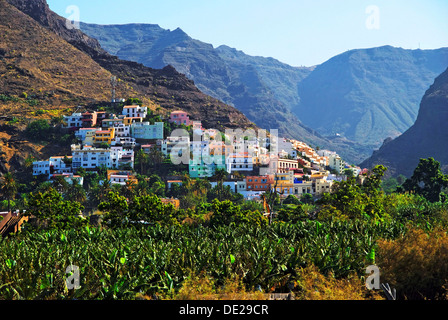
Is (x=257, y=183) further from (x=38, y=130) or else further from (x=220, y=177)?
(x=38, y=130)

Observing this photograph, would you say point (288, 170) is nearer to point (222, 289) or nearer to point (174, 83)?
point (174, 83)

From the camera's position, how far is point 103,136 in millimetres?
83438

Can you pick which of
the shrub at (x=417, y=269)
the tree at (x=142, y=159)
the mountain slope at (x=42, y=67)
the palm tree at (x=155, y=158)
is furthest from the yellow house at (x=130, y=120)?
the shrub at (x=417, y=269)

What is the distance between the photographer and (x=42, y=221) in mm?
38594

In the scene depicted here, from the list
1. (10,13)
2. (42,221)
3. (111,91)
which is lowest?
(42,221)

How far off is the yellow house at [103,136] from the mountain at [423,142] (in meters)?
83.8

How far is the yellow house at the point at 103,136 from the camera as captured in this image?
83.1 meters

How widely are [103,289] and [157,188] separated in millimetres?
54043

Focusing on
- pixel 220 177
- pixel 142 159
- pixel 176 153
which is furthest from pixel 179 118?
pixel 220 177

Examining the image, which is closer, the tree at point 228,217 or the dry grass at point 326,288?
the dry grass at point 326,288

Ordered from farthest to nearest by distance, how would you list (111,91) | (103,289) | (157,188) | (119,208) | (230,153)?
(111,91)
(230,153)
(157,188)
(119,208)
(103,289)

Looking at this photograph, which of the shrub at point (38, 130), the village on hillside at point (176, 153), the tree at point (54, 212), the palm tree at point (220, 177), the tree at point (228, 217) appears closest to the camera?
the tree at point (54, 212)

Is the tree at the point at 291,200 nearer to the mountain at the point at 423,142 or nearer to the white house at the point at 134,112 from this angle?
the white house at the point at 134,112
